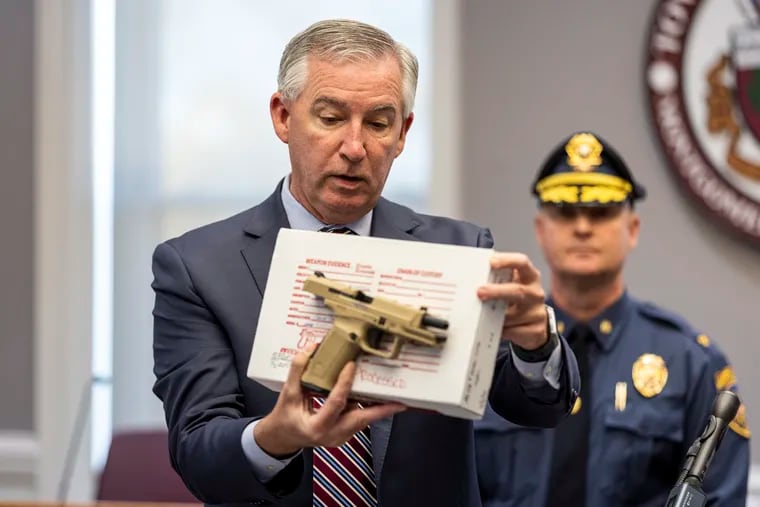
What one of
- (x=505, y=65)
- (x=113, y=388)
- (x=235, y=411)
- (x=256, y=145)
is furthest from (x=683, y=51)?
(x=235, y=411)

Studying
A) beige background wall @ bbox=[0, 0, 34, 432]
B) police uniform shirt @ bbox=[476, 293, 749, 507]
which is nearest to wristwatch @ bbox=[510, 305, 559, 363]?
police uniform shirt @ bbox=[476, 293, 749, 507]

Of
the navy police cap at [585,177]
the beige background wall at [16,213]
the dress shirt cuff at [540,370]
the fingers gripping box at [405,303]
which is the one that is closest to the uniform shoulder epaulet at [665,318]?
the navy police cap at [585,177]

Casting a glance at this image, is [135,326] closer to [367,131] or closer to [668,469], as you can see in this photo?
[668,469]

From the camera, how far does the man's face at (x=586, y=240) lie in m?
2.85

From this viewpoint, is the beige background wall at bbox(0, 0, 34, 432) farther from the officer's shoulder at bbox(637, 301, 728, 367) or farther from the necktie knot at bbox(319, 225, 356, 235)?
the necktie knot at bbox(319, 225, 356, 235)

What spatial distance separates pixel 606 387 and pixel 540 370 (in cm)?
120

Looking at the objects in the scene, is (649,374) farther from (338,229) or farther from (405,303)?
(405,303)

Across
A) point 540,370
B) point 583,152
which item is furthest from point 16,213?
point 540,370

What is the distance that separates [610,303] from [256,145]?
1.63 metres

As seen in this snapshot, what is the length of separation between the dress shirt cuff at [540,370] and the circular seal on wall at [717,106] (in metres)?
2.18

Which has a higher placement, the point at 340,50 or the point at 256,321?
the point at 340,50

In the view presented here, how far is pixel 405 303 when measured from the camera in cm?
143

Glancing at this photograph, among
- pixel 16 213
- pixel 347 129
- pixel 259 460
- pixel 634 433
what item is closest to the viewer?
pixel 259 460

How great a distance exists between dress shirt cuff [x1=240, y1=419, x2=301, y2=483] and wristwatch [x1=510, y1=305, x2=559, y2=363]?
308mm
